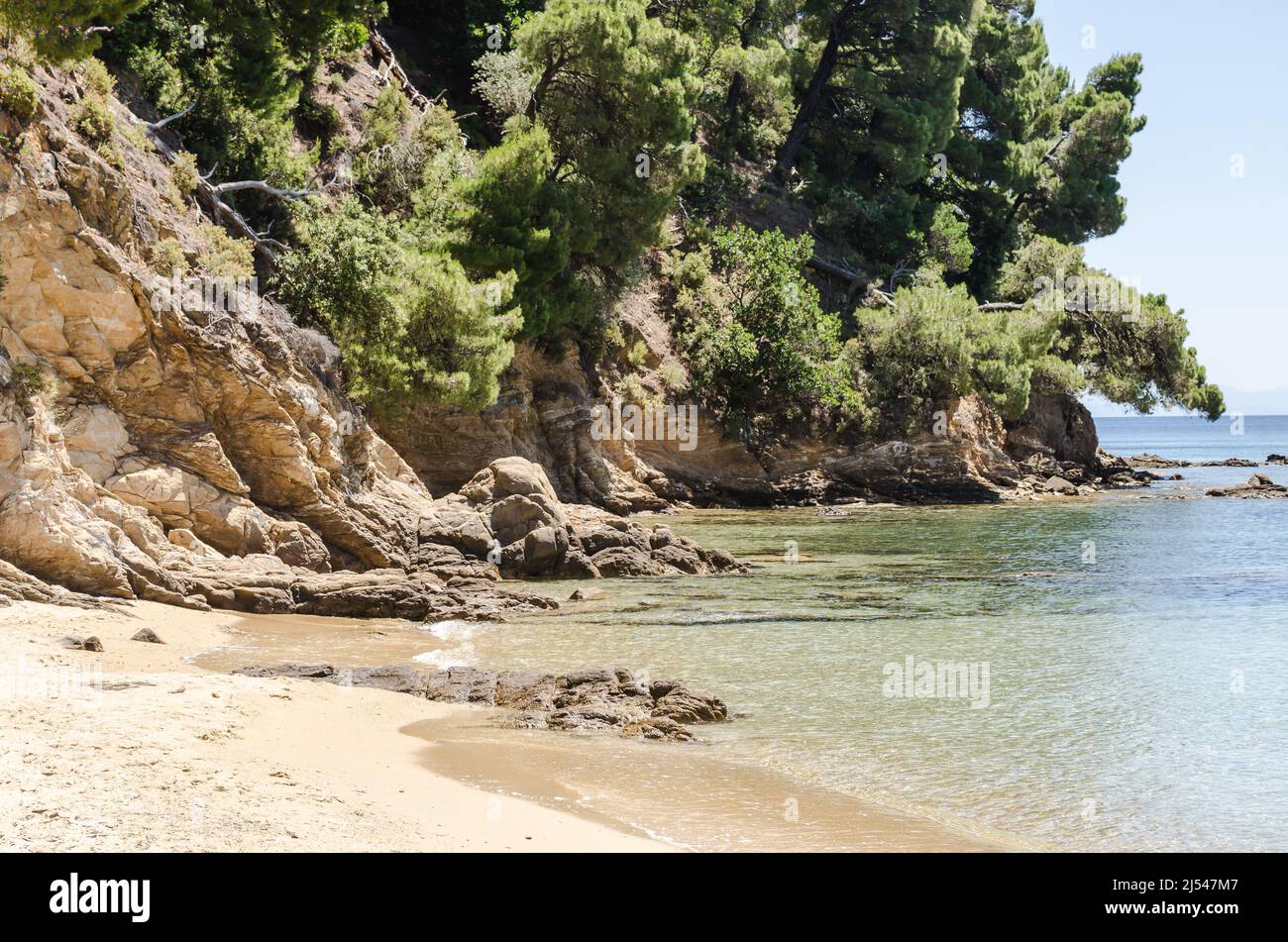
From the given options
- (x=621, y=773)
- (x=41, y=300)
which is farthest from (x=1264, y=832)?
(x=41, y=300)

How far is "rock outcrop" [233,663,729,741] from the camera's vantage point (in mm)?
11938

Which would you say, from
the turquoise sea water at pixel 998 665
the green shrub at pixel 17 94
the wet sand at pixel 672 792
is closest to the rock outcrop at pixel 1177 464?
the turquoise sea water at pixel 998 665

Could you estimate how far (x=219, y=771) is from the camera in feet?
27.2

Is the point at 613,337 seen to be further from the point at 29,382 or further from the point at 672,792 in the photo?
the point at 672,792

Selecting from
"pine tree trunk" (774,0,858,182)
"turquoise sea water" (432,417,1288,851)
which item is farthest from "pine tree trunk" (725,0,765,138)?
"turquoise sea water" (432,417,1288,851)

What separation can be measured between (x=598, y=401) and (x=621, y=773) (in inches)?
1065

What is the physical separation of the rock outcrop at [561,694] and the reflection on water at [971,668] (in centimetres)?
46

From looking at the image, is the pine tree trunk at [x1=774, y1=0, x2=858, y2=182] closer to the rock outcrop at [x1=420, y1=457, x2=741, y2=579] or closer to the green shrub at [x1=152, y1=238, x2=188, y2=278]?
the rock outcrop at [x1=420, y1=457, x2=741, y2=579]

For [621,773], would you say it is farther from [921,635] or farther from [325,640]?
[921,635]

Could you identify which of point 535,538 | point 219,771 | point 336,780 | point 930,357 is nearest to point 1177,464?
point 930,357

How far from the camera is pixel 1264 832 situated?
30.1 feet

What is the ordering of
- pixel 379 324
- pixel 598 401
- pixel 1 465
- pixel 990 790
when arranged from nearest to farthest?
pixel 990 790, pixel 1 465, pixel 379 324, pixel 598 401

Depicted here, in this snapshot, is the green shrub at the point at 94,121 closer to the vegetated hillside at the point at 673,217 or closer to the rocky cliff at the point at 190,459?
the vegetated hillside at the point at 673,217

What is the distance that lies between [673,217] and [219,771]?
38699 mm
